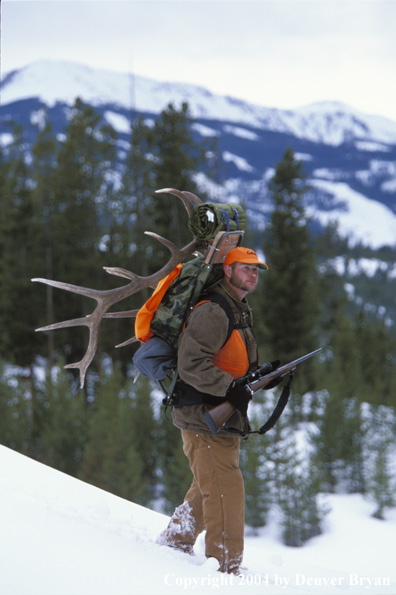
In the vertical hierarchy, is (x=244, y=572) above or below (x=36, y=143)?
above

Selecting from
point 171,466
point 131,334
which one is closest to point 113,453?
point 171,466

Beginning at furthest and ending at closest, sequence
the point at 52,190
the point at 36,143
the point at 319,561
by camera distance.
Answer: the point at 36,143, the point at 52,190, the point at 319,561

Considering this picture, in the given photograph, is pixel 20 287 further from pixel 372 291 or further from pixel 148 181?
pixel 372 291

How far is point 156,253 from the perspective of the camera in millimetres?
27047

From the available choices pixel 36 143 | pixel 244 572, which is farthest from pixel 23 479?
pixel 36 143

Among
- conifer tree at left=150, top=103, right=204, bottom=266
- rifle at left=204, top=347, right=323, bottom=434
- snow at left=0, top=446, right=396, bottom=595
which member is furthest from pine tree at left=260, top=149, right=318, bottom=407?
Result: rifle at left=204, top=347, right=323, bottom=434

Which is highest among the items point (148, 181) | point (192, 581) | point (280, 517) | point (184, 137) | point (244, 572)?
point (192, 581)

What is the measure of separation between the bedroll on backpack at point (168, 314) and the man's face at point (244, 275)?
96mm

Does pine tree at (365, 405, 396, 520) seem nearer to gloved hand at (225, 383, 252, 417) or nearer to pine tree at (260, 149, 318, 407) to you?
Answer: pine tree at (260, 149, 318, 407)

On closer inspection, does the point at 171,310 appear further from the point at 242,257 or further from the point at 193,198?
the point at 193,198

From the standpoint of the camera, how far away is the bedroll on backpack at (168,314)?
379cm

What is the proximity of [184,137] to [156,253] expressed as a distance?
538 cm

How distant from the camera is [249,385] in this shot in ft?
12.5

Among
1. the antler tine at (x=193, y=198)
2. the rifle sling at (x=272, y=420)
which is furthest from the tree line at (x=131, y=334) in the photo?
the rifle sling at (x=272, y=420)
